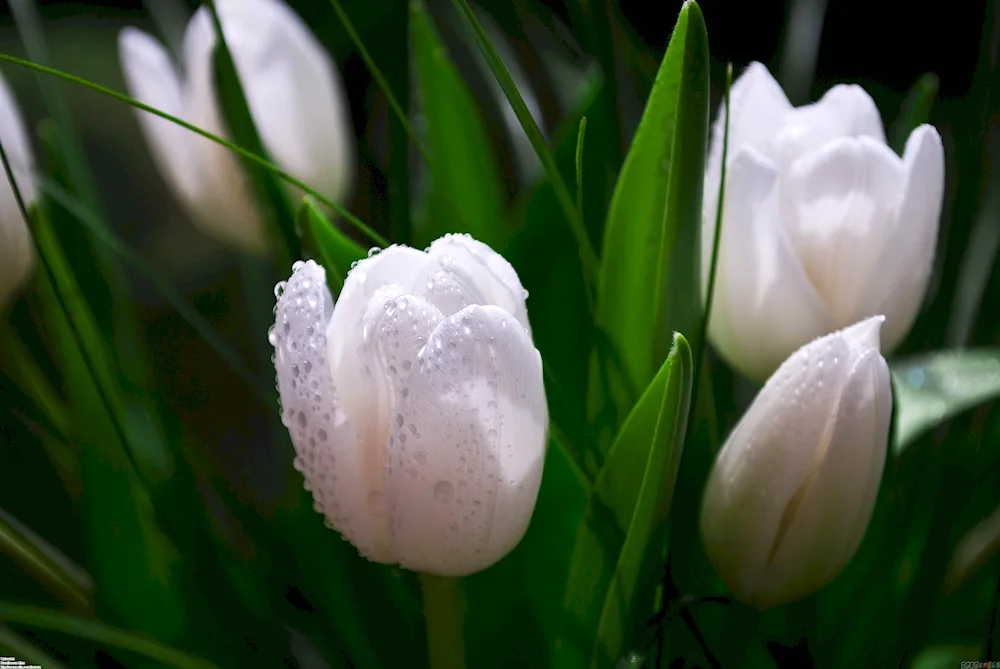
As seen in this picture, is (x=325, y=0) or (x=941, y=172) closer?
(x=941, y=172)

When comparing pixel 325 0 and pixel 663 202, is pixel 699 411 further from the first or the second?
pixel 325 0

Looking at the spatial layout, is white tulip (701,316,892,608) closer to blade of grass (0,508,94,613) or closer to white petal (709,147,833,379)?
white petal (709,147,833,379)

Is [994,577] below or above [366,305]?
below

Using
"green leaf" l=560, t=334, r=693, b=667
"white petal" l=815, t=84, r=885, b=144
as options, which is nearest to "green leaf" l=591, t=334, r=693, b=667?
"green leaf" l=560, t=334, r=693, b=667

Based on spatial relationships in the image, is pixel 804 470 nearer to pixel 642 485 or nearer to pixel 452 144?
pixel 642 485

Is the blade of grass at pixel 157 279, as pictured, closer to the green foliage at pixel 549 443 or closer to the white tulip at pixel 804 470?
the green foliage at pixel 549 443

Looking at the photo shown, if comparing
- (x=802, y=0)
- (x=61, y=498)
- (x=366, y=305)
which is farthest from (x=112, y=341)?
(x=802, y=0)

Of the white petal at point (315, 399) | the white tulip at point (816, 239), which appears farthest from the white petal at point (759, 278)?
the white petal at point (315, 399)
